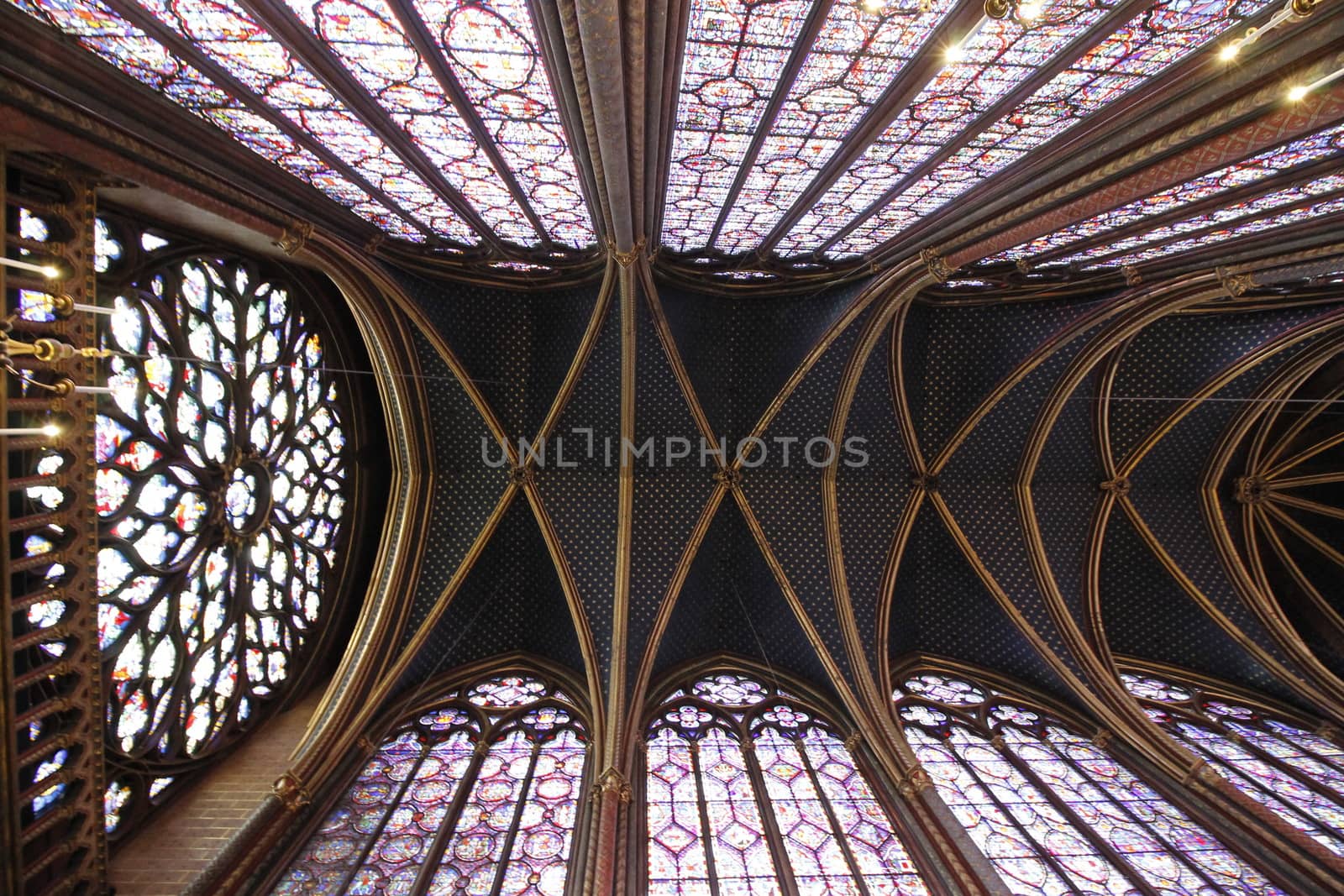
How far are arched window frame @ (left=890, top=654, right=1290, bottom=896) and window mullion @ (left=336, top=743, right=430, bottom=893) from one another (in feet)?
19.9

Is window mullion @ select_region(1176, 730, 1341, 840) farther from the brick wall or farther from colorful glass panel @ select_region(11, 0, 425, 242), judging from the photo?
colorful glass panel @ select_region(11, 0, 425, 242)

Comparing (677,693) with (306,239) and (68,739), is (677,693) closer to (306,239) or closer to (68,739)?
(68,739)

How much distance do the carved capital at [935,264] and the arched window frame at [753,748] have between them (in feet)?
19.4

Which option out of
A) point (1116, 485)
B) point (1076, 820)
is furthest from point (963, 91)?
point (1116, 485)

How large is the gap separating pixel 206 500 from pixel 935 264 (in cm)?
847

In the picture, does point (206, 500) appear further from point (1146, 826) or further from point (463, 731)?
point (1146, 826)

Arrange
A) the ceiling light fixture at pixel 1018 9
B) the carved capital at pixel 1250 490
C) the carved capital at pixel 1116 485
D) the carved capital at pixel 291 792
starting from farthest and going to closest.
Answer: the carved capital at pixel 1250 490 < the carved capital at pixel 1116 485 < the carved capital at pixel 291 792 < the ceiling light fixture at pixel 1018 9

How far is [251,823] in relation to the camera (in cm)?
650

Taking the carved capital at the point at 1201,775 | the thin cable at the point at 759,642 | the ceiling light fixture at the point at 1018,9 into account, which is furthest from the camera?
the thin cable at the point at 759,642

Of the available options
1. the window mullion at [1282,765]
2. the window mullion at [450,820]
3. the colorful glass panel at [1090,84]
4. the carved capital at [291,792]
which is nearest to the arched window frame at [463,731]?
the window mullion at [450,820]

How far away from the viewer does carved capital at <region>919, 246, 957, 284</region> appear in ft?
23.8

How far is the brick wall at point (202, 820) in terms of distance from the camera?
5.90 metres

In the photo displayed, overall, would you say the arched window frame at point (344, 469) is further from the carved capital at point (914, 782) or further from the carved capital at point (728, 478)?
the carved capital at point (914, 782)

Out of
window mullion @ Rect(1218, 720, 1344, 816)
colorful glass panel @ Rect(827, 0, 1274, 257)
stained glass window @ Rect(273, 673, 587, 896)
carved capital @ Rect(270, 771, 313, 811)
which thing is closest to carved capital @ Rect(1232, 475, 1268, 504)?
window mullion @ Rect(1218, 720, 1344, 816)
